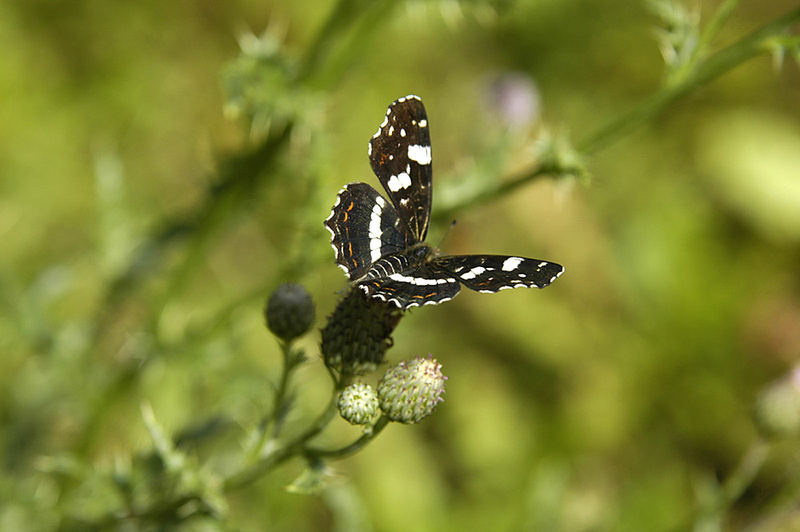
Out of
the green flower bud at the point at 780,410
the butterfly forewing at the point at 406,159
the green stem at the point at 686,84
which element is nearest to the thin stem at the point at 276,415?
the butterfly forewing at the point at 406,159

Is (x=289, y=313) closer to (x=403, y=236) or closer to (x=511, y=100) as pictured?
(x=403, y=236)

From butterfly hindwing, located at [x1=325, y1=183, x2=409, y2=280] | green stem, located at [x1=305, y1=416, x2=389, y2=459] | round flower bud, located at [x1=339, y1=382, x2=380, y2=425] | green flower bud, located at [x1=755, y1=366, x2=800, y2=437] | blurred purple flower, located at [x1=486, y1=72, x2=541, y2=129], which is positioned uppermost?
blurred purple flower, located at [x1=486, y1=72, x2=541, y2=129]

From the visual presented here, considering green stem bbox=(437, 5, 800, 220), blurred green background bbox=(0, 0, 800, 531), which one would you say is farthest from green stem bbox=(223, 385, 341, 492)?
green stem bbox=(437, 5, 800, 220)

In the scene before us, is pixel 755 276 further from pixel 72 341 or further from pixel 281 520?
pixel 72 341

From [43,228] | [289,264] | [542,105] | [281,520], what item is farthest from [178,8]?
[281,520]

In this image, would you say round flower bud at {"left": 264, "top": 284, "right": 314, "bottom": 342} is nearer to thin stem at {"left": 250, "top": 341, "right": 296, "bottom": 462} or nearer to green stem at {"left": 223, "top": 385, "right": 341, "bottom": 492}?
thin stem at {"left": 250, "top": 341, "right": 296, "bottom": 462}

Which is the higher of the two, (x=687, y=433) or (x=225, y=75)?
(x=225, y=75)
